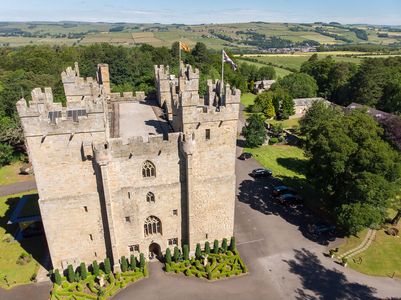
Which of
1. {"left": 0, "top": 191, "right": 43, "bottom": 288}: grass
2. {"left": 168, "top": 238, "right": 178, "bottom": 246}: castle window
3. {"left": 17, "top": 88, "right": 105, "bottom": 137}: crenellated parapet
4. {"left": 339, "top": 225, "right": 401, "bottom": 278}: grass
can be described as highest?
{"left": 17, "top": 88, "right": 105, "bottom": 137}: crenellated parapet

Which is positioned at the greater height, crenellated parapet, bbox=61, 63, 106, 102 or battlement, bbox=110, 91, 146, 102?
crenellated parapet, bbox=61, 63, 106, 102

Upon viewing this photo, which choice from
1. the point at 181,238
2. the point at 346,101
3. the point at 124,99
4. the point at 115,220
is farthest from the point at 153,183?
the point at 346,101

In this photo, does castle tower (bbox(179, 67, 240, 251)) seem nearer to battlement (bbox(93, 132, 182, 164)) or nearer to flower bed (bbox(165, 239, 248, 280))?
flower bed (bbox(165, 239, 248, 280))

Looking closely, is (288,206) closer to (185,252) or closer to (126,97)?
(185,252)

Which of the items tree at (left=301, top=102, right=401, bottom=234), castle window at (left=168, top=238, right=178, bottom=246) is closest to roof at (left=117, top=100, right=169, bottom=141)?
castle window at (left=168, top=238, right=178, bottom=246)

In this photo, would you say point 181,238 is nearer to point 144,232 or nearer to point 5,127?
point 144,232

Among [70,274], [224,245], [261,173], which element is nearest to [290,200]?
[261,173]

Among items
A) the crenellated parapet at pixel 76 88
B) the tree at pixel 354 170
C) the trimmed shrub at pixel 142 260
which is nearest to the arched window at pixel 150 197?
the trimmed shrub at pixel 142 260
